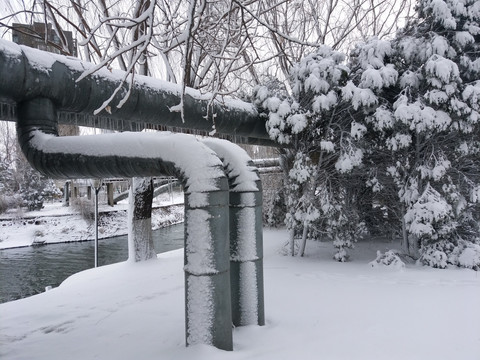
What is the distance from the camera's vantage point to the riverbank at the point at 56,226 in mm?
17125

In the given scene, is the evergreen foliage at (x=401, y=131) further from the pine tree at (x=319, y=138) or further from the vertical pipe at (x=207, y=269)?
the vertical pipe at (x=207, y=269)

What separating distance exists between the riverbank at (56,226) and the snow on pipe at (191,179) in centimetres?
1600

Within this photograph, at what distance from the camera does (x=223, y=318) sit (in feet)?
9.77

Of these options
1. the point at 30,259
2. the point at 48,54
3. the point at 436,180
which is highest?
the point at 48,54

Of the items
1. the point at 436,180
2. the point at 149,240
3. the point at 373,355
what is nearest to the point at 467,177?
the point at 436,180

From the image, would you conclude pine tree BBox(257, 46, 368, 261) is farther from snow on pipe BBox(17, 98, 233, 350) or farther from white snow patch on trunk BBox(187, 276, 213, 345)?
white snow patch on trunk BBox(187, 276, 213, 345)

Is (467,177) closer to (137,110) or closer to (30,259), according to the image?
(137,110)

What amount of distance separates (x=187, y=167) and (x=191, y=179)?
0.12 metres

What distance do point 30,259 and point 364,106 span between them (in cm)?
1375

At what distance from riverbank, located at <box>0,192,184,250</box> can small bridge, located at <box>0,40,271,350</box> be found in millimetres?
15221

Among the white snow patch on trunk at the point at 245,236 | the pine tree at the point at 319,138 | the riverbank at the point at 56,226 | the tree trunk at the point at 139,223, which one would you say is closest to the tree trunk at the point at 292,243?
the pine tree at the point at 319,138

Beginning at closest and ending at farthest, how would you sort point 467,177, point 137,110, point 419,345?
point 419,345 < point 137,110 < point 467,177

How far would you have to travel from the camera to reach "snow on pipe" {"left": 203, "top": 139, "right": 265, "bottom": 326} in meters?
3.53

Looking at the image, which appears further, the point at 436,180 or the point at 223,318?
the point at 436,180
